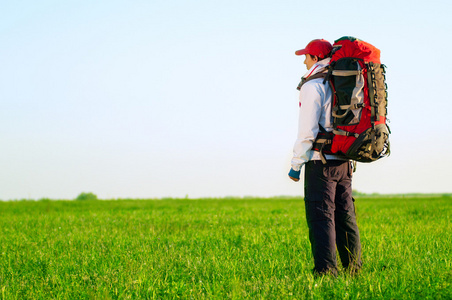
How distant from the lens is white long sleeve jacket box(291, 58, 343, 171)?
5.49 metres

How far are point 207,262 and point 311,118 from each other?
10.7 feet

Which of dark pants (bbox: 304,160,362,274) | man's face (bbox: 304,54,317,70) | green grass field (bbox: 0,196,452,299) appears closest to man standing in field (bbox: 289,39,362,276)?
dark pants (bbox: 304,160,362,274)

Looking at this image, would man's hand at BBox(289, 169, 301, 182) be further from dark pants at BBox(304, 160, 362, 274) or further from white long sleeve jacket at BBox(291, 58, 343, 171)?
dark pants at BBox(304, 160, 362, 274)

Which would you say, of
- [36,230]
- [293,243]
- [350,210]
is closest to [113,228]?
[36,230]

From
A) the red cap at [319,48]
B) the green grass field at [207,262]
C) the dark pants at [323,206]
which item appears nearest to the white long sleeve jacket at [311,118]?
the dark pants at [323,206]

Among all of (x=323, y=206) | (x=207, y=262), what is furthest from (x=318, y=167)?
(x=207, y=262)

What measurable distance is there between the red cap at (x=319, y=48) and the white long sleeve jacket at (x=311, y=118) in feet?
0.91

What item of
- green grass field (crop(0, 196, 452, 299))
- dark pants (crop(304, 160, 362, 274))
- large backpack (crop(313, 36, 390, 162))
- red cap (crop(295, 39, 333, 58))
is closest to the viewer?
green grass field (crop(0, 196, 452, 299))

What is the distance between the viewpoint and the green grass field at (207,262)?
5.36 meters

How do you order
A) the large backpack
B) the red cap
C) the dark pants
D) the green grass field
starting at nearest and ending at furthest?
the green grass field < the large backpack < the dark pants < the red cap

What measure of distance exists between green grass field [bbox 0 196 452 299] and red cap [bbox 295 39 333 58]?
9.83 ft

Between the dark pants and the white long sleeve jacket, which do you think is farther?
the dark pants

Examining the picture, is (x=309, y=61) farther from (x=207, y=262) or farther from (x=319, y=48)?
(x=207, y=262)

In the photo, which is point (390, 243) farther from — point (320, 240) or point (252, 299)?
point (252, 299)
